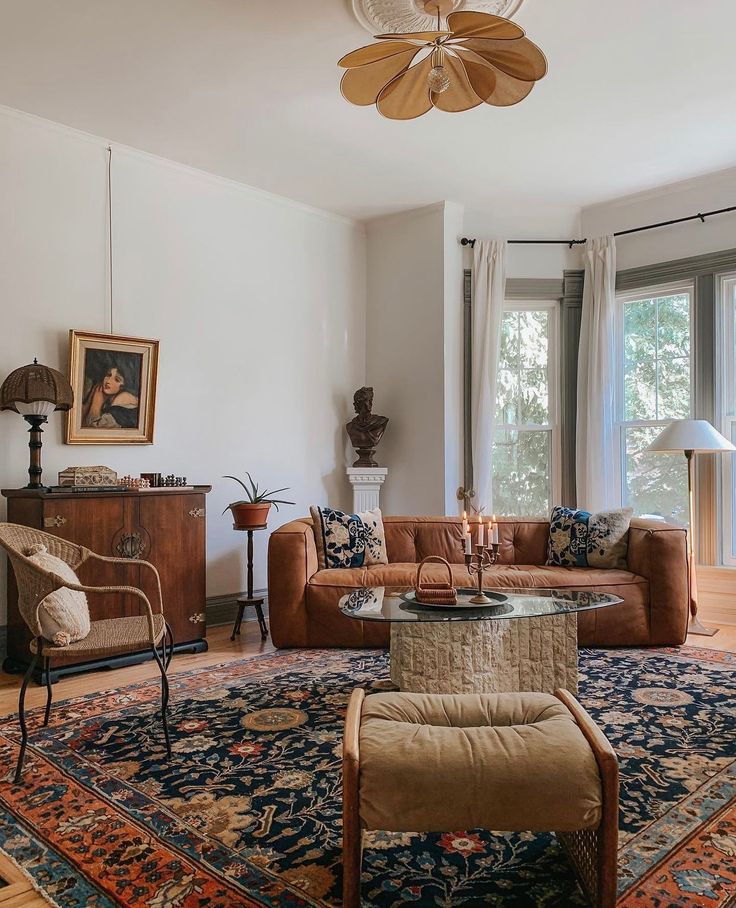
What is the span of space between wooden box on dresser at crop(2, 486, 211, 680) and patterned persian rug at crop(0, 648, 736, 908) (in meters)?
0.72

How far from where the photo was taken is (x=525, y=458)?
20.7ft

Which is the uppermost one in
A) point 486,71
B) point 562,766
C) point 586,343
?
point 486,71

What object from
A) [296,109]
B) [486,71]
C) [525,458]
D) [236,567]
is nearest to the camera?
[486,71]

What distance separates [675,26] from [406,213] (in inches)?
114

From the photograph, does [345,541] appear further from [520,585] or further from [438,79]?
[438,79]

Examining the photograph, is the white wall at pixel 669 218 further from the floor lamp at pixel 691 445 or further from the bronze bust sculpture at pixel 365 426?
the bronze bust sculpture at pixel 365 426

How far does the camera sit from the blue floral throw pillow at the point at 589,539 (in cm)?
484

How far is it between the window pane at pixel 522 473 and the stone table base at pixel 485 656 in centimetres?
268

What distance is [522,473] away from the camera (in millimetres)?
6305

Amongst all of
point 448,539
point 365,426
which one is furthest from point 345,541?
point 365,426

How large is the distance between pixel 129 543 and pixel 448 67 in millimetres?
2981

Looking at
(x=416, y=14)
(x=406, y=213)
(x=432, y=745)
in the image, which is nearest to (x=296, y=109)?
(x=416, y=14)

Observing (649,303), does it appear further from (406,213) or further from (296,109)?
(296,109)

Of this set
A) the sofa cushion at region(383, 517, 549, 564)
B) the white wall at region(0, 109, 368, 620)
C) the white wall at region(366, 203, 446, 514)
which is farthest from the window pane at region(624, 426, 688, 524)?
the white wall at region(0, 109, 368, 620)
